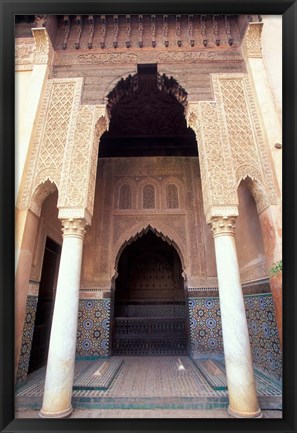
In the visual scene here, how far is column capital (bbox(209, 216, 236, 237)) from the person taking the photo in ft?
10.5

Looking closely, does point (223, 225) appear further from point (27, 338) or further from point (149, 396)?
point (27, 338)

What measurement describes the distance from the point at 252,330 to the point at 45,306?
11.4 feet

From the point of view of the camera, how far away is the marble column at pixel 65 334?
2.57 meters

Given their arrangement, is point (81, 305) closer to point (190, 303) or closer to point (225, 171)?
point (190, 303)

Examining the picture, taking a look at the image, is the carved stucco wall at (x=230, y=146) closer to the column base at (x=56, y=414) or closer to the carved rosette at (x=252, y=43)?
the carved rosette at (x=252, y=43)

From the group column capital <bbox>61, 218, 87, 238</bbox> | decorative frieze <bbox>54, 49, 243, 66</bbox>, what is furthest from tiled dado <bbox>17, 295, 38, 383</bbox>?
decorative frieze <bbox>54, 49, 243, 66</bbox>

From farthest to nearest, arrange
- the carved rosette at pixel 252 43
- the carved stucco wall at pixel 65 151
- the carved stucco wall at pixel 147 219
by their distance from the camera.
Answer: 1. the carved stucco wall at pixel 147 219
2. the carved rosette at pixel 252 43
3. the carved stucco wall at pixel 65 151

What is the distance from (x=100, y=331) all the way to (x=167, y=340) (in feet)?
4.72

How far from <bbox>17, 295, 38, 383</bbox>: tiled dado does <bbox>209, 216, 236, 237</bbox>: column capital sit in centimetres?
281

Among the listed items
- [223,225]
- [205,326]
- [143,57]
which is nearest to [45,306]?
[205,326]

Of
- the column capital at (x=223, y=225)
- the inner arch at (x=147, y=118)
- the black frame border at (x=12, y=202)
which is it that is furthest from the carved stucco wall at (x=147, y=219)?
the black frame border at (x=12, y=202)

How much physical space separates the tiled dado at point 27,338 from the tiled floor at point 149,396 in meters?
0.16

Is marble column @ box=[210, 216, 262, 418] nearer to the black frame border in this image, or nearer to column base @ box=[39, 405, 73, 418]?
the black frame border

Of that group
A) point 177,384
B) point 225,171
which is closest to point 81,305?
point 177,384
